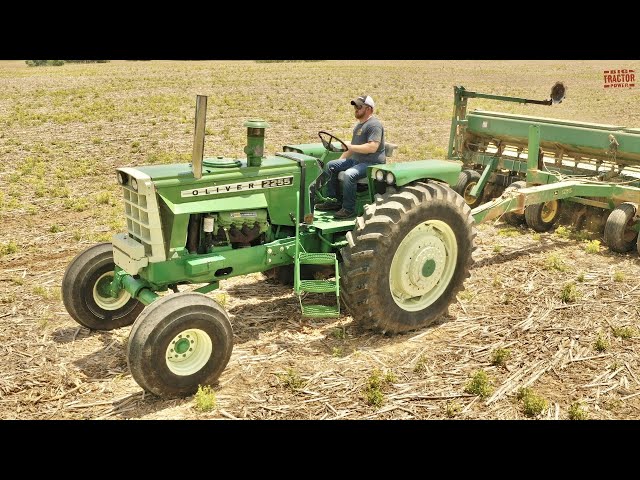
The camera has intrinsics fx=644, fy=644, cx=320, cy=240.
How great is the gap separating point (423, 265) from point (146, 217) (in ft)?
8.94

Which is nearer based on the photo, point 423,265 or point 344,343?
point 344,343

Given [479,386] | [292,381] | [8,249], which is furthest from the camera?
[8,249]

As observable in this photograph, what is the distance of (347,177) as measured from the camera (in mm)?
6805

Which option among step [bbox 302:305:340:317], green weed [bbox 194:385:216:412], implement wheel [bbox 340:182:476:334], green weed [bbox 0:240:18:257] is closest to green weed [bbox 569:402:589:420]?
implement wheel [bbox 340:182:476:334]

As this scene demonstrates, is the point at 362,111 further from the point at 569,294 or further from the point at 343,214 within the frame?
the point at 569,294

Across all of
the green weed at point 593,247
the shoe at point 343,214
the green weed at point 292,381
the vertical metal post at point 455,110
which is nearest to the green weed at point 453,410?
the green weed at point 292,381

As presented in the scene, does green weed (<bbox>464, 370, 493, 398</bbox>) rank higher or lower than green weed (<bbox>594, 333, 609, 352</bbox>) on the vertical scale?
lower

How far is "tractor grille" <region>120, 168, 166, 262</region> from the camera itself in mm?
5555

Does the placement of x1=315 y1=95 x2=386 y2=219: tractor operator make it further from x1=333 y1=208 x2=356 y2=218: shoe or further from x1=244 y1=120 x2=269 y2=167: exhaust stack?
x1=244 y1=120 x2=269 y2=167: exhaust stack

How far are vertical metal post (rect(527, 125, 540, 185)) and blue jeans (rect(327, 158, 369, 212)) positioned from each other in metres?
3.40

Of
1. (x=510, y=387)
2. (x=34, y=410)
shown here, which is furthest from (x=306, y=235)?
(x=34, y=410)

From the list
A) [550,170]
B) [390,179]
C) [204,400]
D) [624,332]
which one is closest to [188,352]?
[204,400]

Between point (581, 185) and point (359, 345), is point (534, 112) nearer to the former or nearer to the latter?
point (581, 185)

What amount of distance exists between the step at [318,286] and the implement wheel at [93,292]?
6.03ft
